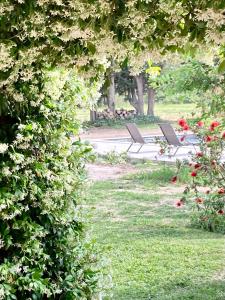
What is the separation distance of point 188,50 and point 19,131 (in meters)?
0.92

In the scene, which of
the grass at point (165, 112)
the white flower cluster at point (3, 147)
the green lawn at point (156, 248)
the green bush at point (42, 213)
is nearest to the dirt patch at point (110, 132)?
the grass at point (165, 112)

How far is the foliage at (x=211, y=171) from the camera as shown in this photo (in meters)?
7.21

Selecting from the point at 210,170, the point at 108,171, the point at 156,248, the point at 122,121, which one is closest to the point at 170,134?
the point at 108,171

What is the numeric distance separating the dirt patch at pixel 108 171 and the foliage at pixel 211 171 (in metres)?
Answer: 5.38

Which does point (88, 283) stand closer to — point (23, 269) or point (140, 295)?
point (23, 269)

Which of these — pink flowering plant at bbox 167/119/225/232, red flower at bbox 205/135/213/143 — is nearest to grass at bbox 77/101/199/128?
pink flowering plant at bbox 167/119/225/232

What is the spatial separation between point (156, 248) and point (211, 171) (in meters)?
1.27

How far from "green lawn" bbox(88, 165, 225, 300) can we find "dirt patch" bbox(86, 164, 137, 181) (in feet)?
8.17

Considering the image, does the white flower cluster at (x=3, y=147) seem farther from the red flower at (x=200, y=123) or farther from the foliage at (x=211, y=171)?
the red flower at (x=200, y=123)

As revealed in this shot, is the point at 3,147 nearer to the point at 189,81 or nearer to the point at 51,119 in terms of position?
the point at 51,119

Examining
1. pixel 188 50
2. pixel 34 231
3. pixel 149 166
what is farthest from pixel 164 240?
pixel 149 166

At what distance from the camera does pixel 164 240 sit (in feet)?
22.7

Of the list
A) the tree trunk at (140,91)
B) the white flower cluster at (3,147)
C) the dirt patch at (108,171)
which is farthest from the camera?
the tree trunk at (140,91)

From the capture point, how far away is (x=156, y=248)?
6535 millimetres
